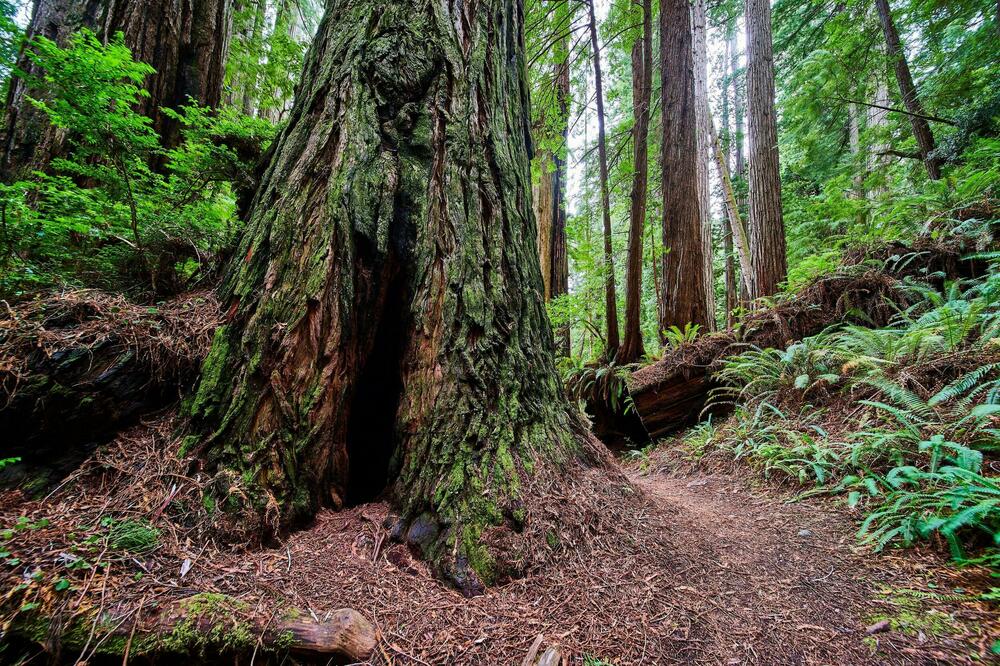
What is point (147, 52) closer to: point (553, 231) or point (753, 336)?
point (553, 231)

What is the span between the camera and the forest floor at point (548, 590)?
138 cm

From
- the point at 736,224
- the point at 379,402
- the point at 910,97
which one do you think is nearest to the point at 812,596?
the point at 379,402

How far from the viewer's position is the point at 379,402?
226 cm

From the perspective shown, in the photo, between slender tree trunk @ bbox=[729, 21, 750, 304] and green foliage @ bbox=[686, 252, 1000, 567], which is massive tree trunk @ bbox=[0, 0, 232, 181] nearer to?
green foliage @ bbox=[686, 252, 1000, 567]

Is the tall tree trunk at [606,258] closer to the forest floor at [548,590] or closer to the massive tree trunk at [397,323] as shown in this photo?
the massive tree trunk at [397,323]

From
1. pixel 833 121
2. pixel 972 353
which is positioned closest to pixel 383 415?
pixel 972 353

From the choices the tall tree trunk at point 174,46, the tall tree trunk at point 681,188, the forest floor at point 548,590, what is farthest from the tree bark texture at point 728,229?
the tall tree trunk at point 174,46

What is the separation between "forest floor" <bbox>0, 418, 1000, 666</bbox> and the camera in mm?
1375

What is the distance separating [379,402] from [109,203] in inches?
88.6

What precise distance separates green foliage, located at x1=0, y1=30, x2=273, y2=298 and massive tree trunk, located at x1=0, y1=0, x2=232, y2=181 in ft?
1.26

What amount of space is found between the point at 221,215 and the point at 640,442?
5.61m

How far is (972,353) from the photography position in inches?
121

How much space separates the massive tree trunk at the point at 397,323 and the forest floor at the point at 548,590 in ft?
0.48

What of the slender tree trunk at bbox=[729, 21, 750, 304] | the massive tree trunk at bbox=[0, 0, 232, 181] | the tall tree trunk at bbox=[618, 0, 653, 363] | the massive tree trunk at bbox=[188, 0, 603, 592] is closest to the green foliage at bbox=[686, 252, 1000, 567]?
the tall tree trunk at bbox=[618, 0, 653, 363]
